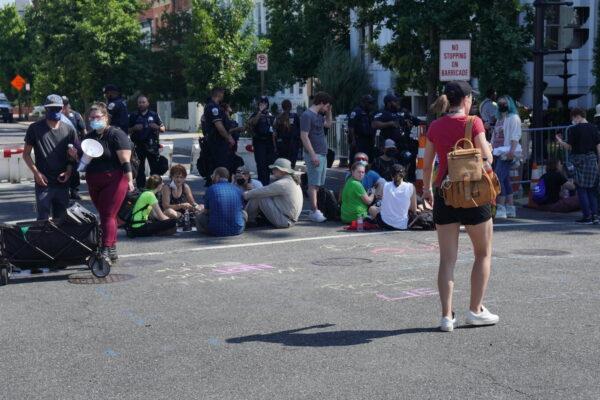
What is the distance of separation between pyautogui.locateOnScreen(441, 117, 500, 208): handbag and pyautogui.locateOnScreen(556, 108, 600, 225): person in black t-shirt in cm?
702

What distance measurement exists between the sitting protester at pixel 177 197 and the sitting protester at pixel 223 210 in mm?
730

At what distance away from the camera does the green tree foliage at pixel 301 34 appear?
135ft

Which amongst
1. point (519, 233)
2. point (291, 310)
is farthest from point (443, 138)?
point (519, 233)

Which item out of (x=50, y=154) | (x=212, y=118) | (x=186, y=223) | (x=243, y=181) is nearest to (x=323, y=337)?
(x=50, y=154)

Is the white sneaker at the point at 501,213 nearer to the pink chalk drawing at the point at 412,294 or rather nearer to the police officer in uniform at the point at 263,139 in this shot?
the police officer in uniform at the point at 263,139

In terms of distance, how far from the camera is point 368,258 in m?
11.0

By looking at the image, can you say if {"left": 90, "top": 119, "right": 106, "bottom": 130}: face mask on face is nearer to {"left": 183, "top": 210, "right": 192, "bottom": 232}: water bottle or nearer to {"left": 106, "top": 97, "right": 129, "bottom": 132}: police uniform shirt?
{"left": 183, "top": 210, "right": 192, "bottom": 232}: water bottle

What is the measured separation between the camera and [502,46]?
26.8 metres

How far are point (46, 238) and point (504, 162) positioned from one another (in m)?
7.28

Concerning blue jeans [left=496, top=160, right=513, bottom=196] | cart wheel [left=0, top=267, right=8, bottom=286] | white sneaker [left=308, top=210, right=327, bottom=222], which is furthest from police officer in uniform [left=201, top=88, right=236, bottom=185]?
cart wheel [left=0, top=267, right=8, bottom=286]

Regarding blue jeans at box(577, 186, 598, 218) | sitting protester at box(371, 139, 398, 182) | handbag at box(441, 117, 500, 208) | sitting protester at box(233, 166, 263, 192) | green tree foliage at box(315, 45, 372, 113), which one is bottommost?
blue jeans at box(577, 186, 598, 218)

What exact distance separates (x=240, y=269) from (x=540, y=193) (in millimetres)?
6980

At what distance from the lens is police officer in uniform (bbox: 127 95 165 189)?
17.3 meters

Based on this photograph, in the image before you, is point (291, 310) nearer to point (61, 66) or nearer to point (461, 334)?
point (461, 334)
